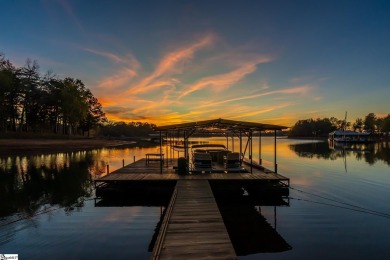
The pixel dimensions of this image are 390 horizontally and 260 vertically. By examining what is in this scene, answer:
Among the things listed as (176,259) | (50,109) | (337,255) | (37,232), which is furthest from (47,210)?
(50,109)

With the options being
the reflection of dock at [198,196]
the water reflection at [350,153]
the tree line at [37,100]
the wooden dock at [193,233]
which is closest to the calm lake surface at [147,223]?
the reflection of dock at [198,196]

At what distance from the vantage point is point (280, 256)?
8.82 metres

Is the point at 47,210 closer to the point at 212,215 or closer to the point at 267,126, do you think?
the point at 212,215

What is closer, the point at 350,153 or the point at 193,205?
the point at 193,205

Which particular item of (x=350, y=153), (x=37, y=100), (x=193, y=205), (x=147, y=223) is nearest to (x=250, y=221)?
(x=193, y=205)

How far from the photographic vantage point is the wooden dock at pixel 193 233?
677 cm

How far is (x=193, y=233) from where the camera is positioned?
806cm

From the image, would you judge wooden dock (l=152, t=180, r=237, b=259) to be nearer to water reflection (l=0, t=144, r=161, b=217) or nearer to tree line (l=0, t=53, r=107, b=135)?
water reflection (l=0, t=144, r=161, b=217)

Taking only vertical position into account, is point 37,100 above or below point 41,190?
above

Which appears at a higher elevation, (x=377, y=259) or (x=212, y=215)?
(x=212, y=215)

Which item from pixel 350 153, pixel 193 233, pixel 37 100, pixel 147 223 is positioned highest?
pixel 37 100

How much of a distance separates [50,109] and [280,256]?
8963 cm

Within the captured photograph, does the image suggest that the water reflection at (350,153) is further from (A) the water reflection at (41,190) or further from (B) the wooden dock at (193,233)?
(A) the water reflection at (41,190)

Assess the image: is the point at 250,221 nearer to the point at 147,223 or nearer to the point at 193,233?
the point at 147,223
